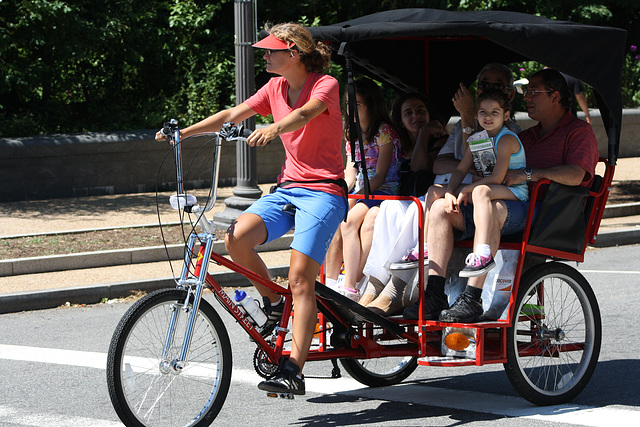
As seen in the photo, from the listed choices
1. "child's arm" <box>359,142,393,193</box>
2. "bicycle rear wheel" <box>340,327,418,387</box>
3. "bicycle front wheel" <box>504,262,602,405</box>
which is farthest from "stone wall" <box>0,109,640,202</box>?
"bicycle front wheel" <box>504,262,602,405</box>

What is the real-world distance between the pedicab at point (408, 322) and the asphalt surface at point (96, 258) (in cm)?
260

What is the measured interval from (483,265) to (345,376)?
151 cm

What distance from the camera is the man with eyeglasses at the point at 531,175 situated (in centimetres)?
514

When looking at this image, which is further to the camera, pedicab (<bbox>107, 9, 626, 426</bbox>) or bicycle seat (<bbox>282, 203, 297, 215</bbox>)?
bicycle seat (<bbox>282, 203, 297, 215</bbox>)

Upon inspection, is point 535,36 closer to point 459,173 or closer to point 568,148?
point 568,148

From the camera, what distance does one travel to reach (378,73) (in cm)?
672

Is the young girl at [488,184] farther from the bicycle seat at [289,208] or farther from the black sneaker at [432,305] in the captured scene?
the bicycle seat at [289,208]

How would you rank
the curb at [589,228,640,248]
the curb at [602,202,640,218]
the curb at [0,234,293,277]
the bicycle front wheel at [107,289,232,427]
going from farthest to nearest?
the curb at [602,202,640,218]
the curb at [589,228,640,248]
the curb at [0,234,293,277]
the bicycle front wheel at [107,289,232,427]

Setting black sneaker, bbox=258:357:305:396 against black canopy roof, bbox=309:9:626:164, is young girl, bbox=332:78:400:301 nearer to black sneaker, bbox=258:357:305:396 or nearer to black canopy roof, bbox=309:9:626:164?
black canopy roof, bbox=309:9:626:164

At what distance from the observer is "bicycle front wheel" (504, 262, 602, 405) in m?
5.30

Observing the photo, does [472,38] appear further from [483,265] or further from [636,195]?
[636,195]

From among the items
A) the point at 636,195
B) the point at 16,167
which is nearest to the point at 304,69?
the point at 16,167

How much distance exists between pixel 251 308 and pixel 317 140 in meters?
0.94

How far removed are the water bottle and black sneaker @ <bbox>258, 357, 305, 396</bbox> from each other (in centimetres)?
28
